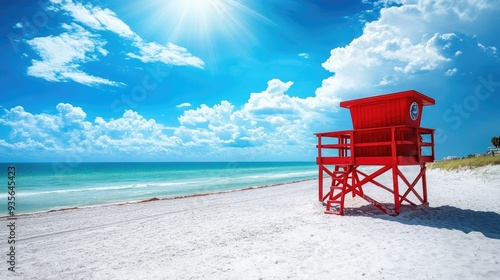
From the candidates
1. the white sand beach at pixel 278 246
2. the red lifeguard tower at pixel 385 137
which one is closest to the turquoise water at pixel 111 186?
the white sand beach at pixel 278 246

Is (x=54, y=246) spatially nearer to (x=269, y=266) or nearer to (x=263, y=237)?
(x=263, y=237)

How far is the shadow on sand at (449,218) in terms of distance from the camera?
7627 mm

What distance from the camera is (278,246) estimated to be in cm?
691

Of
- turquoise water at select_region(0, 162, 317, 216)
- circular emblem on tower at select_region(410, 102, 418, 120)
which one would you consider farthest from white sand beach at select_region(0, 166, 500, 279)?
turquoise water at select_region(0, 162, 317, 216)

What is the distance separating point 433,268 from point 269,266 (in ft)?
9.90

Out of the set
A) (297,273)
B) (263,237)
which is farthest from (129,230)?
(297,273)

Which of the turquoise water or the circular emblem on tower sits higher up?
the circular emblem on tower

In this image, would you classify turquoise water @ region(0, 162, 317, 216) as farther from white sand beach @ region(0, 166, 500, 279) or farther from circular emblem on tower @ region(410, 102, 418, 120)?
circular emblem on tower @ region(410, 102, 418, 120)

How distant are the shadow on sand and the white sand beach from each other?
3 cm

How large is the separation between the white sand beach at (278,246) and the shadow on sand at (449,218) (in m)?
0.03

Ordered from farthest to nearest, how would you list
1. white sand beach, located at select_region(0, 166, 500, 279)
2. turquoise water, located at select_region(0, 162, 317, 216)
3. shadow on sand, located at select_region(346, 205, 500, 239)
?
turquoise water, located at select_region(0, 162, 317, 216) < shadow on sand, located at select_region(346, 205, 500, 239) < white sand beach, located at select_region(0, 166, 500, 279)

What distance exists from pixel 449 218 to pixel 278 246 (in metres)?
6.09

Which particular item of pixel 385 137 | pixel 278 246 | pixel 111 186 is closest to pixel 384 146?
pixel 385 137

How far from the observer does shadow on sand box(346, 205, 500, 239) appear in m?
7.63
